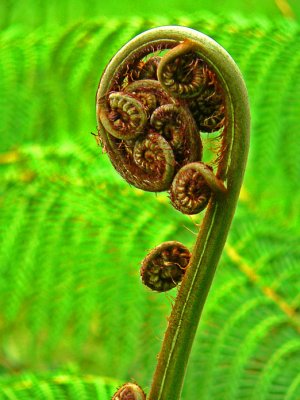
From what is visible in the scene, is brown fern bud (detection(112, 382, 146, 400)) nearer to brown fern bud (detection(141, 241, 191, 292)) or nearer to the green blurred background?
brown fern bud (detection(141, 241, 191, 292))

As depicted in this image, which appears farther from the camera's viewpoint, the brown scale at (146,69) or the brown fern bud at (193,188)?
the brown scale at (146,69)

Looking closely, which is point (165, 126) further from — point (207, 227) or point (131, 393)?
point (131, 393)

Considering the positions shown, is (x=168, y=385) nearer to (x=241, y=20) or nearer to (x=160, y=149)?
(x=160, y=149)

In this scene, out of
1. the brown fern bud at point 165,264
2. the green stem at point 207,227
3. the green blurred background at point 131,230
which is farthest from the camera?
the green blurred background at point 131,230

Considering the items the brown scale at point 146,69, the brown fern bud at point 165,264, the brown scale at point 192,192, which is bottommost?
the brown fern bud at point 165,264

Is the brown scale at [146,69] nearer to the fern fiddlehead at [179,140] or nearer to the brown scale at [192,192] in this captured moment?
the fern fiddlehead at [179,140]

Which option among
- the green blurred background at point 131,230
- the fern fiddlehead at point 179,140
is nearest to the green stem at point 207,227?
the fern fiddlehead at point 179,140
